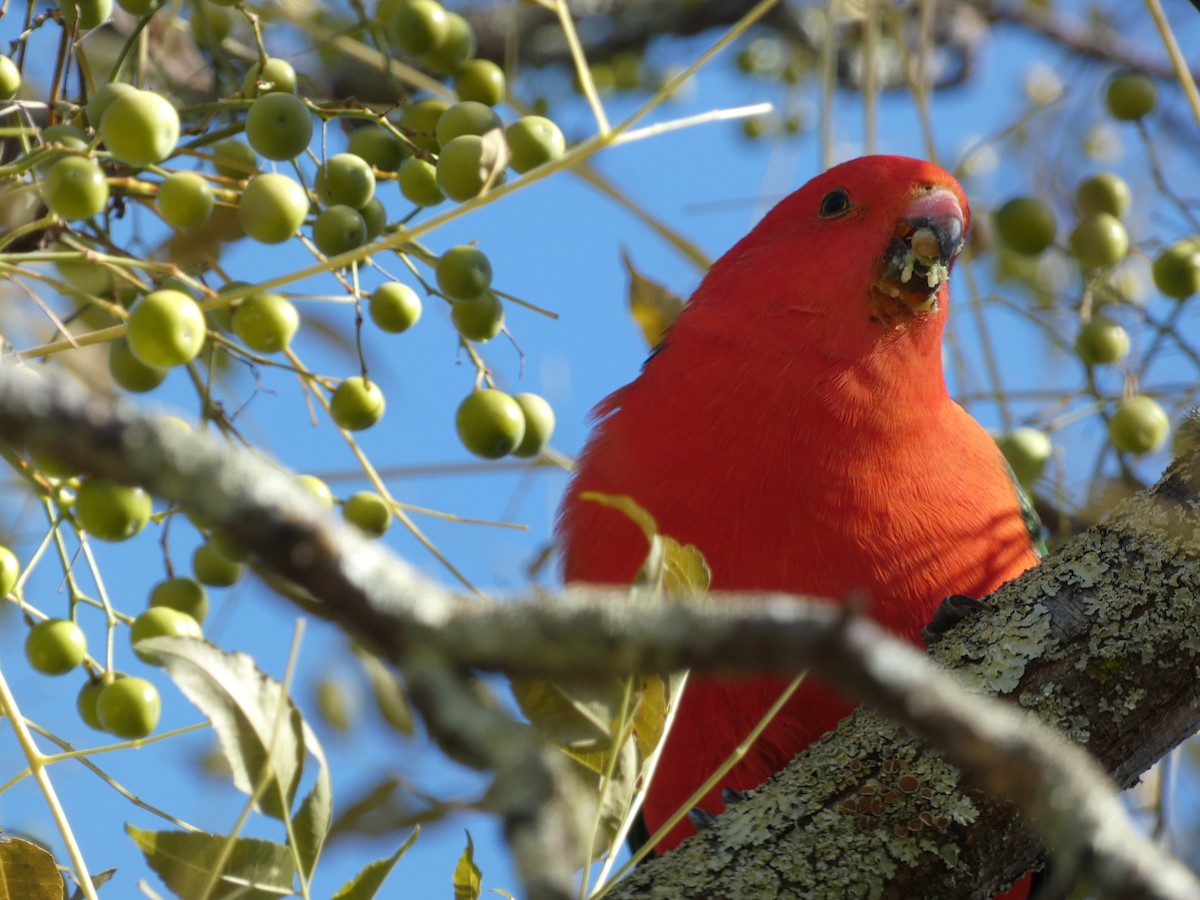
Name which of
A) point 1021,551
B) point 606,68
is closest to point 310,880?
point 1021,551

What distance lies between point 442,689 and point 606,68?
340 cm

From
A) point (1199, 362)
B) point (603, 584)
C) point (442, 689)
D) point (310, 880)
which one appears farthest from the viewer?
point (603, 584)

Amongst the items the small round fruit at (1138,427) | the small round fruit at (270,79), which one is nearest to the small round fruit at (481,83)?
the small round fruit at (270,79)

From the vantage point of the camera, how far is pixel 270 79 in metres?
1.91

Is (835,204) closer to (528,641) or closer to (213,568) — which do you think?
(213,568)

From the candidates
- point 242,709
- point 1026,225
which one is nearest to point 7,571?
point 242,709

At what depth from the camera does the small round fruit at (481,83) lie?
211 cm

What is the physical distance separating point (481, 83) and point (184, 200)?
0.60 meters

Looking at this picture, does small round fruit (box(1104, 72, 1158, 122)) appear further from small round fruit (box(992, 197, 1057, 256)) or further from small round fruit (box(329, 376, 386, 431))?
small round fruit (box(329, 376, 386, 431))

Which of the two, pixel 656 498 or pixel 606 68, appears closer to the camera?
pixel 656 498

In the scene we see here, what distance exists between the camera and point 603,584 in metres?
2.39

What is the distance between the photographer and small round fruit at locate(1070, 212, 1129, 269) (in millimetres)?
2553

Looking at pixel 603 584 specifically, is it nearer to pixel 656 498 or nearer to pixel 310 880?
pixel 656 498

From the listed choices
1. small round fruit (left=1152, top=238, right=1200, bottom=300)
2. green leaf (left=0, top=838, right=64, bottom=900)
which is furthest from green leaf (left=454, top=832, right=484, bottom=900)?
small round fruit (left=1152, top=238, right=1200, bottom=300)
